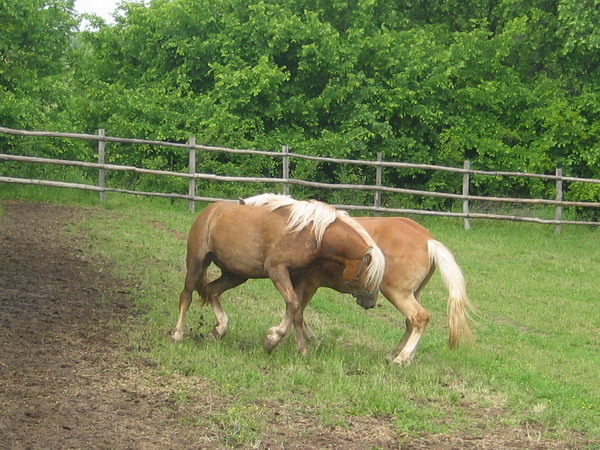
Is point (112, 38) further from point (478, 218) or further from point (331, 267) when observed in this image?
point (331, 267)

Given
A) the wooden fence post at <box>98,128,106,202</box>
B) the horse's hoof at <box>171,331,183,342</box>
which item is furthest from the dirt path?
the wooden fence post at <box>98,128,106,202</box>

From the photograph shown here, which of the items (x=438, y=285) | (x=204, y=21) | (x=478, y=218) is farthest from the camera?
(x=204, y=21)

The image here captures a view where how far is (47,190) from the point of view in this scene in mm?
17453

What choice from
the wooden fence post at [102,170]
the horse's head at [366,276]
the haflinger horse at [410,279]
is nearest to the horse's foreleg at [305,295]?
the haflinger horse at [410,279]

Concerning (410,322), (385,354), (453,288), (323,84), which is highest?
(323,84)

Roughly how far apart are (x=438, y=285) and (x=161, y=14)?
35.0ft

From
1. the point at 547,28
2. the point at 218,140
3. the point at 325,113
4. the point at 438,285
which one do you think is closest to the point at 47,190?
the point at 218,140

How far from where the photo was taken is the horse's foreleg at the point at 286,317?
24.9 ft

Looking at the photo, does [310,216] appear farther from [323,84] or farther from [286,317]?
[323,84]

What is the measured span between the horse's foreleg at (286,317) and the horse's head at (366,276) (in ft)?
1.60

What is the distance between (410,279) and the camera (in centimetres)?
801

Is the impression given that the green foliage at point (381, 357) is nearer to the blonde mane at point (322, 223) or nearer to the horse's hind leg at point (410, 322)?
the horse's hind leg at point (410, 322)

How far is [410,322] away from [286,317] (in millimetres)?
1147

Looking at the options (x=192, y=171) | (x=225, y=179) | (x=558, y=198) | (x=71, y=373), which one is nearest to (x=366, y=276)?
(x=71, y=373)
